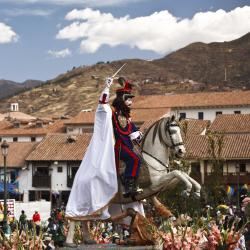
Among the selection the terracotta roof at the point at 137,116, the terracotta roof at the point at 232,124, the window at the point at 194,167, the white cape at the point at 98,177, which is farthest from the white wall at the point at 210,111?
the white cape at the point at 98,177

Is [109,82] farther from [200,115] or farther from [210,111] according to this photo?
[200,115]

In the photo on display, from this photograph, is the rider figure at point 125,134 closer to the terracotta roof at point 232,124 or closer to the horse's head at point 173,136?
the horse's head at point 173,136

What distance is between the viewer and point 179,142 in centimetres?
1205

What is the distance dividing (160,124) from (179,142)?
0.43 meters

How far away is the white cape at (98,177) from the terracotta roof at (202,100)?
7887 centimetres

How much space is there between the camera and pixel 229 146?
59125 mm

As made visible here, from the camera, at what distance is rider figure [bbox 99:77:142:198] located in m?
11.7

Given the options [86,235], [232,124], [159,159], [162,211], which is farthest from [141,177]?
[232,124]

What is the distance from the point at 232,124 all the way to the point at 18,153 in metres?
19.6

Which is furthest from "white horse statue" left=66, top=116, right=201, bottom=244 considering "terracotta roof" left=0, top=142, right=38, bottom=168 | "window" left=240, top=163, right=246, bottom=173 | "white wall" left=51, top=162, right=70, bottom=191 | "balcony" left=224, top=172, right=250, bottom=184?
"terracotta roof" left=0, top=142, right=38, bottom=168

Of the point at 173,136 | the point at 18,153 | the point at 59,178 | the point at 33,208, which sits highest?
the point at 173,136

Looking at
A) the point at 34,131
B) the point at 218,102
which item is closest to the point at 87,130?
the point at 34,131

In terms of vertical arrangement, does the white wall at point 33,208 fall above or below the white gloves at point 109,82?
below

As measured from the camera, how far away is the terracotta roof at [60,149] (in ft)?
213
